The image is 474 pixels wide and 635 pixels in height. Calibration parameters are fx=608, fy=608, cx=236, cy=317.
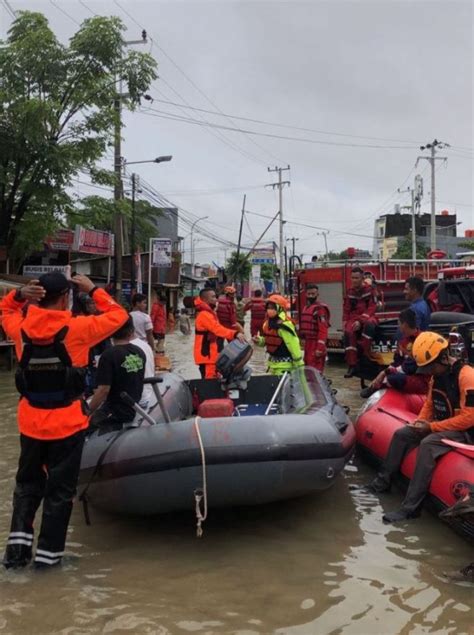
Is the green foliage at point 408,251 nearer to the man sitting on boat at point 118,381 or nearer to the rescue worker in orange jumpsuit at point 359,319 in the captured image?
the rescue worker in orange jumpsuit at point 359,319

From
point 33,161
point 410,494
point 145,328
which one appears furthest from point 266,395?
point 33,161

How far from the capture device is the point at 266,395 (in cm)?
588

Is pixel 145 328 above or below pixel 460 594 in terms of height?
above

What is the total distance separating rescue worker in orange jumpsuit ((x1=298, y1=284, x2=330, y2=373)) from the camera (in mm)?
7391

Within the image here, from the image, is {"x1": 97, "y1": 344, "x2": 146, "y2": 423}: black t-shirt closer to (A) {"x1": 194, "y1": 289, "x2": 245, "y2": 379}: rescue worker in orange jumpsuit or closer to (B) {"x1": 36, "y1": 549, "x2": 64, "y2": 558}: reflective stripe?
(B) {"x1": 36, "y1": 549, "x2": 64, "y2": 558}: reflective stripe

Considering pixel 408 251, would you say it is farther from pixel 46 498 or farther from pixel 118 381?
pixel 46 498

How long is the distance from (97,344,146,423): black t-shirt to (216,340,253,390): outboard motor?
4.65ft

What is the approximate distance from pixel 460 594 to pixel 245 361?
9.29ft

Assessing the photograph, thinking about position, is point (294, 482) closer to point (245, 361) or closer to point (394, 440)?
point (394, 440)

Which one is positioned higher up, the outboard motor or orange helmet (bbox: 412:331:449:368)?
orange helmet (bbox: 412:331:449:368)

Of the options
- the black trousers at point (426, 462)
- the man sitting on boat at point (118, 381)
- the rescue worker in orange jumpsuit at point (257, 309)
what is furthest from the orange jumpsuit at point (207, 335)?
the rescue worker in orange jumpsuit at point (257, 309)

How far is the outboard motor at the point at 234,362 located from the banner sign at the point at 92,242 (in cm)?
1043

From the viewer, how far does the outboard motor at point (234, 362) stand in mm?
5500

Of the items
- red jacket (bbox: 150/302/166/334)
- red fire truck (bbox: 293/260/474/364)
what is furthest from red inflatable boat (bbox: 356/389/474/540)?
Answer: red jacket (bbox: 150/302/166/334)
